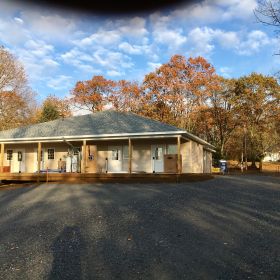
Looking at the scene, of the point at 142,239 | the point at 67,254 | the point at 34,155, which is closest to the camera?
the point at 67,254

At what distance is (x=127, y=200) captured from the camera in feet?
34.2

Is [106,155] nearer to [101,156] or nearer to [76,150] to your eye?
[101,156]

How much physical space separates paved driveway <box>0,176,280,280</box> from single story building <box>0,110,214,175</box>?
886cm

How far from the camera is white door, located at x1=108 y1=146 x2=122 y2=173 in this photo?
21.2 m

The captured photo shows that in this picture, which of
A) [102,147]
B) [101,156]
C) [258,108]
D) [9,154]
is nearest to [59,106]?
[9,154]

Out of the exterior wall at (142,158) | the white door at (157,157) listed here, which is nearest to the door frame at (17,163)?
the exterior wall at (142,158)

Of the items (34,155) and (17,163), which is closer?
(34,155)

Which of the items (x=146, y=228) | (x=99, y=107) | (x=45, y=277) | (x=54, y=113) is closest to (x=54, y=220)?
(x=146, y=228)

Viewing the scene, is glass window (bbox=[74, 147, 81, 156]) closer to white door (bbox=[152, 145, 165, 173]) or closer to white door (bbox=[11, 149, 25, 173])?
white door (bbox=[11, 149, 25, 173])

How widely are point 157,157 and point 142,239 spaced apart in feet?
47.5

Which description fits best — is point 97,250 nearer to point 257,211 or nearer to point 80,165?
point 257,211

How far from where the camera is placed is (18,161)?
23.3m

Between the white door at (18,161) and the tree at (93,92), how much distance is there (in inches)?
881

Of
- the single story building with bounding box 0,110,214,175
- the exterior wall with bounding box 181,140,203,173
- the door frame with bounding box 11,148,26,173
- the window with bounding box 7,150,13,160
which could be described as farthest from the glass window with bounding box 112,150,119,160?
the window with bounding box 7,150,13,160
